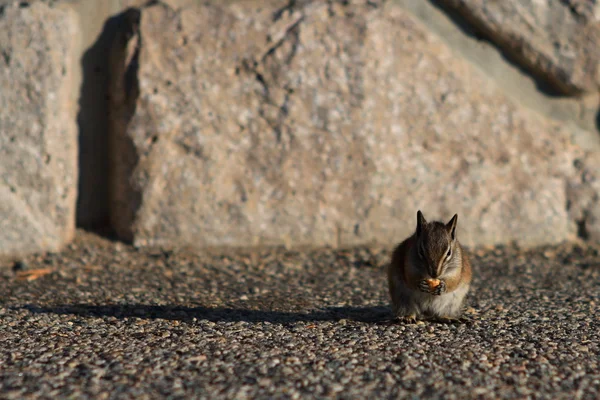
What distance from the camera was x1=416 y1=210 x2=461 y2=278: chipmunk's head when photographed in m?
3.68

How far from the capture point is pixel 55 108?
493 centimetres

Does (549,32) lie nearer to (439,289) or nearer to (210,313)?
(439,289)

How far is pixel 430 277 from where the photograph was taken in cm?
370

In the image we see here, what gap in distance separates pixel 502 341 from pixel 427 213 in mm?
1992

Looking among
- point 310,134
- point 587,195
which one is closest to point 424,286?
point 310,134

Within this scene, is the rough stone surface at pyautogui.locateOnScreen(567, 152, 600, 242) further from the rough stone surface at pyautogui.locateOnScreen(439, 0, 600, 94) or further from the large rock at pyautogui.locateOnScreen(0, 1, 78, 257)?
the large rock at pyautogui.locateOnScreen(0, 1, 78, 257)

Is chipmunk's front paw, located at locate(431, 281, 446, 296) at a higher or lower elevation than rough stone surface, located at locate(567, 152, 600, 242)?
lower

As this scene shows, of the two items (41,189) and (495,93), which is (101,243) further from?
(495,93)

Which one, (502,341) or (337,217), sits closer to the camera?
(502,341)

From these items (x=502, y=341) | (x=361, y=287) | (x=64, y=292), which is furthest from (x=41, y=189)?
(x=502, y=341)

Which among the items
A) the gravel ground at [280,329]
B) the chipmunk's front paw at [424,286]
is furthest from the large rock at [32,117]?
the chipmunk's front paw at [424,286]

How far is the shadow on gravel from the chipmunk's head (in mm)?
393

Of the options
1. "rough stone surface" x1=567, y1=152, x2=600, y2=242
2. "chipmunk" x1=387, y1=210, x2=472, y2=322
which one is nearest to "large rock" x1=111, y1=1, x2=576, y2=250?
"rough stone surface" x1=567, y1=152, x2=600, y2=242

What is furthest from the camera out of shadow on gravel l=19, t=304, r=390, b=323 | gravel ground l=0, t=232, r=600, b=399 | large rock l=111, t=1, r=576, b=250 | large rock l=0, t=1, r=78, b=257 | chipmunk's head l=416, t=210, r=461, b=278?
large rock l=111, t=1, r=576, b=250
